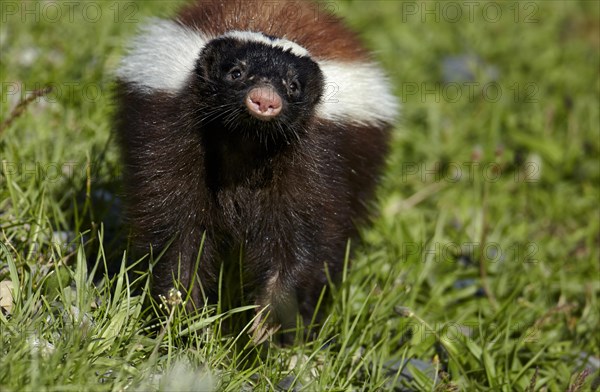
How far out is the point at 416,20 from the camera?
10773mm

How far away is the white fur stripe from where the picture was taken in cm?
507

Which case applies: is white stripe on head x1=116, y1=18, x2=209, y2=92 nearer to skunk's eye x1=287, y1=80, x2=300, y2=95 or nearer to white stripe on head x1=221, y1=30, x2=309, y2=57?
white stripe on head x1=221, y1=30, x2=309, y2=57

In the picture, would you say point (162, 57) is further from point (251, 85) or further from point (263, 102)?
point (263, 102)

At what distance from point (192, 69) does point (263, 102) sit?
69cm

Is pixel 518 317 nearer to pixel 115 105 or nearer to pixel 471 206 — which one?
pixel 471 206

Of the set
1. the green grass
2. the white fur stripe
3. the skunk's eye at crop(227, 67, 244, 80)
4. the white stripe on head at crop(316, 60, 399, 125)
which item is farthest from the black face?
the green grass

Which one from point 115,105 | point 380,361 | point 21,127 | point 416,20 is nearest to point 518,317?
point 380,361

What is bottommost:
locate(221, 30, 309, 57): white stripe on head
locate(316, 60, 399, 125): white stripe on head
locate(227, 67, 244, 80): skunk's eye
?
locate(316, 60, 399, 125): white stripe on head

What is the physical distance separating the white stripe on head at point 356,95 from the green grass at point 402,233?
62cm

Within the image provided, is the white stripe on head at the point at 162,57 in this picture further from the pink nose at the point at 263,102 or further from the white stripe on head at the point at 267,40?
the pink nose at the point at 263,102

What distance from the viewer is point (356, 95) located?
5.49 m

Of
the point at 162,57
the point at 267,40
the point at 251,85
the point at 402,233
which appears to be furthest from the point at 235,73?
the point at 402,233

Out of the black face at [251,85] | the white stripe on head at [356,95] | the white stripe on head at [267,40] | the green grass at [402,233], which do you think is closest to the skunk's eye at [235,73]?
the black face at [251,85]

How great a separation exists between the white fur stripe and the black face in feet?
0.35
